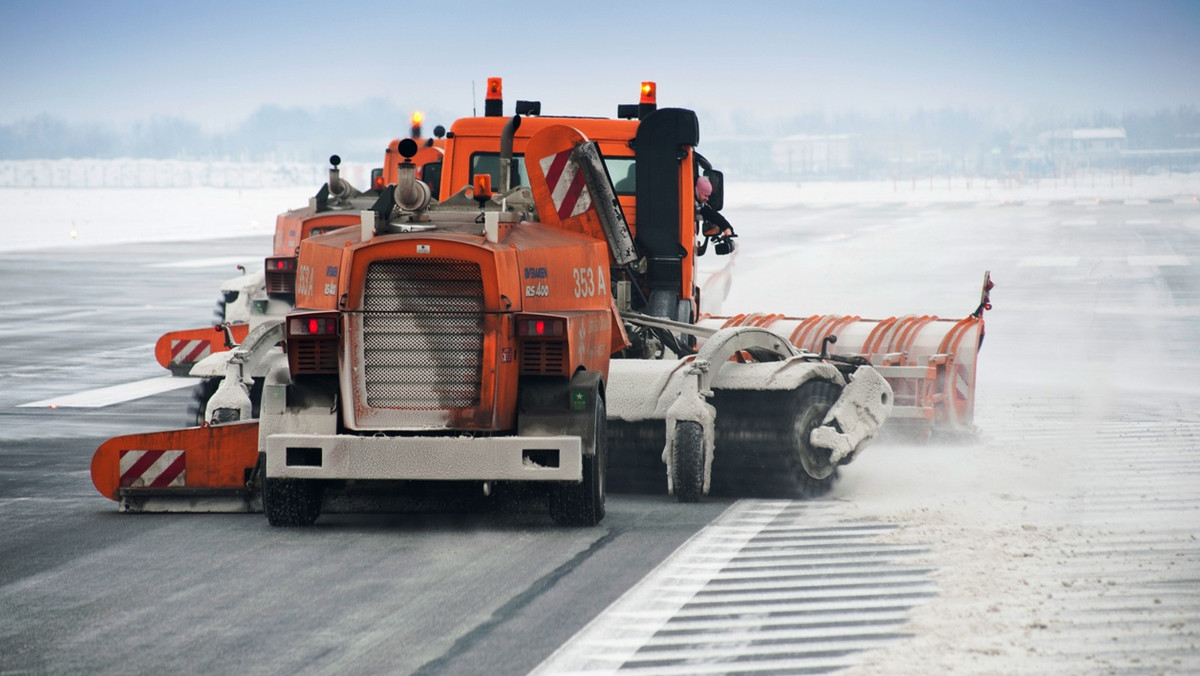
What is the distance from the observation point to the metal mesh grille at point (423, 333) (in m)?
9.30

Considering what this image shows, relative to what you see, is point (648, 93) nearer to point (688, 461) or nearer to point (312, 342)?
point (688, 461)

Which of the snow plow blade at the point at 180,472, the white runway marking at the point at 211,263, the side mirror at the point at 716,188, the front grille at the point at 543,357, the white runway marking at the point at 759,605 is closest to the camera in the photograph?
the white runway marking at the point at 759,605

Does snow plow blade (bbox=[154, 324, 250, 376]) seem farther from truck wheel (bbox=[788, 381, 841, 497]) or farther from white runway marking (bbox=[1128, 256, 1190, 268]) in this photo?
white runway marking (bbox=[1128, 256, 1190, 268])

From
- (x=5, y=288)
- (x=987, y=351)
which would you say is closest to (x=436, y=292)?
(x=987, y=351)

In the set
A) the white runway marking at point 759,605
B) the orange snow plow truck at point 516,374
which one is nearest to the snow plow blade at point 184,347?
the orange snow plow truck at point 516,374

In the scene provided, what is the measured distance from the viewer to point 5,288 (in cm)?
3597

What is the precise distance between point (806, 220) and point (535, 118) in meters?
58.1

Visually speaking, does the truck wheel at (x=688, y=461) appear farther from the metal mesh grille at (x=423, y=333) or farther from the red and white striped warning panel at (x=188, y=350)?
the red and white striped warning panel at (x=188, y=350)

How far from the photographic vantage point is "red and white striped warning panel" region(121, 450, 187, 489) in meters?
10.2

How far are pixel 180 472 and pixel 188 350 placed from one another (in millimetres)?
9039

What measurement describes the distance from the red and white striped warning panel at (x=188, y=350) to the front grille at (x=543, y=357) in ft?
33.4

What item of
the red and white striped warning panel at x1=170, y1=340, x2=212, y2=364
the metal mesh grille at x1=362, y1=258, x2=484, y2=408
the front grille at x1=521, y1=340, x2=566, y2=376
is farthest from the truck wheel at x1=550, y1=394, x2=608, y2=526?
the red and white striped warning panel at x1=170, y1=340, x2=212, y2=364

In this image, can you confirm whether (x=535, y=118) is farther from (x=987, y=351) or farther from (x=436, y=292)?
(x=987, y=351)

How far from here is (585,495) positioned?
9641 millimetres
